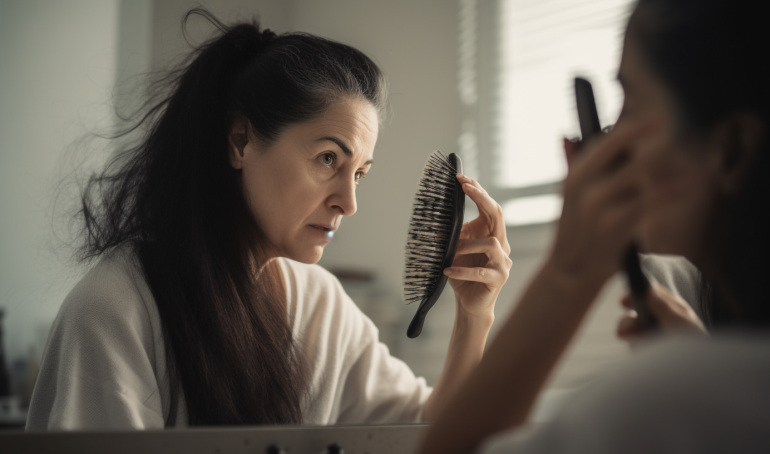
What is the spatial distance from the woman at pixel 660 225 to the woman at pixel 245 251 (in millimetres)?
344

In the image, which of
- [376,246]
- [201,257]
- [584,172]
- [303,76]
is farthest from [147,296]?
[376,246]

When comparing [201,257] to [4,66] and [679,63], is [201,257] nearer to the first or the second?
[679,63]

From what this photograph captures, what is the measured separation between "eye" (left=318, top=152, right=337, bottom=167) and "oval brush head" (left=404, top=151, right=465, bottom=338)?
120mm

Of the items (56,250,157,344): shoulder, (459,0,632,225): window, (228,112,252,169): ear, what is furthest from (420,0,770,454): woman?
(459,0,632,225): window

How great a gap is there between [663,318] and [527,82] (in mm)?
1309

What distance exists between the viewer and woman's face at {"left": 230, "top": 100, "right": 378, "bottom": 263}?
2.27ft

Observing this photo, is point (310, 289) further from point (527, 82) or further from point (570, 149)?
point (527, 82)

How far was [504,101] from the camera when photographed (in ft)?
5.22

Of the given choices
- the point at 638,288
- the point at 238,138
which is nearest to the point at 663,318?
the point at 638,288

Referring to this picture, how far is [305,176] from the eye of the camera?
27.0 inches

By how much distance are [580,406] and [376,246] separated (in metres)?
1.60

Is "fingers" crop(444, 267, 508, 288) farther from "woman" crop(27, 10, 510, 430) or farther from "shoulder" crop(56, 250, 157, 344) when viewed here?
"shoulder" crop(56, 250, 157, 344)

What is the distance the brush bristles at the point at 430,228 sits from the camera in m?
0.60

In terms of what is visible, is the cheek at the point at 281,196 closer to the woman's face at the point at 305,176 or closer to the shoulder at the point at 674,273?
the woman's face at the point at 305,176
